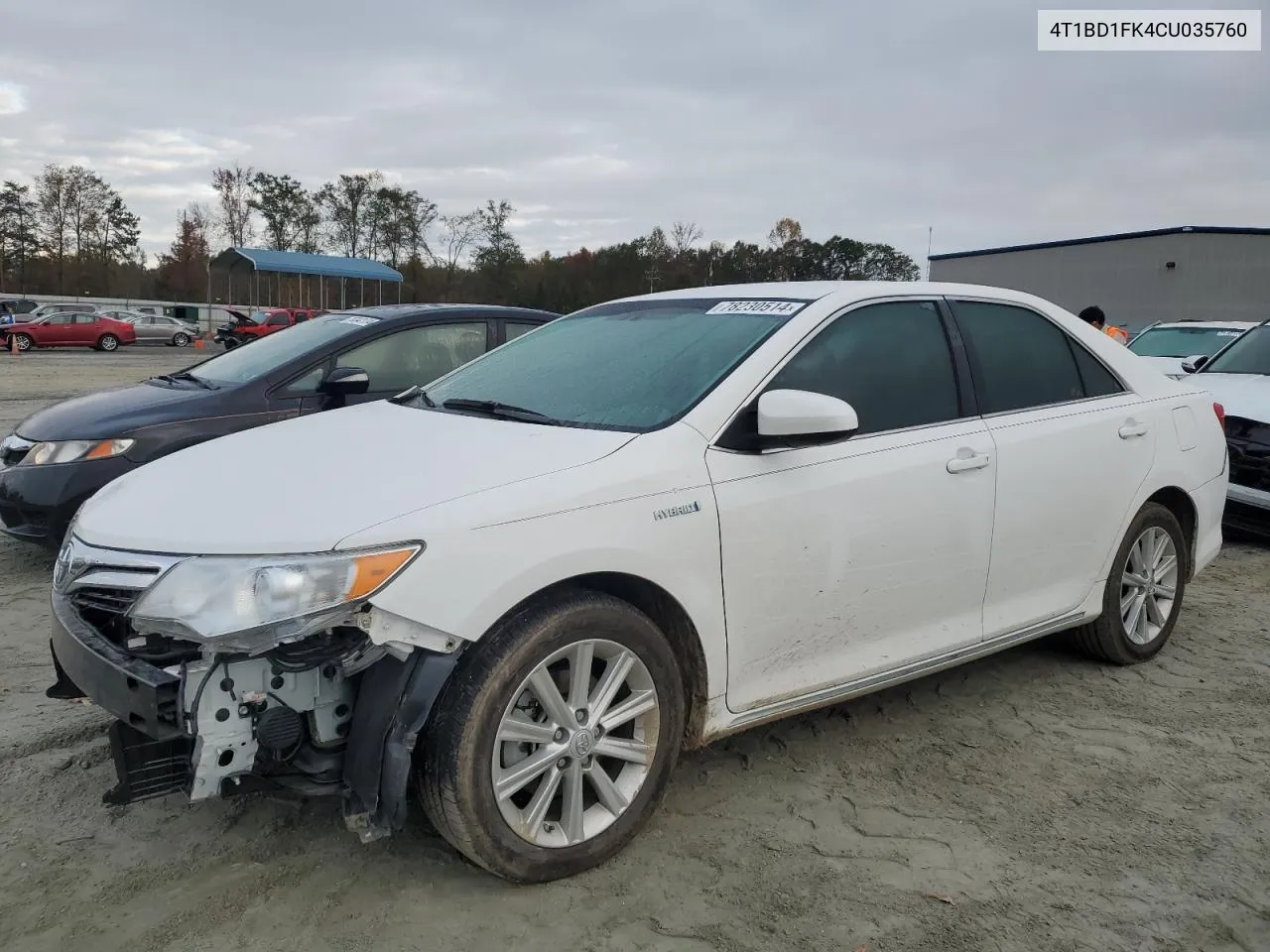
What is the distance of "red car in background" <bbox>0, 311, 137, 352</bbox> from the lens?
3334 cm

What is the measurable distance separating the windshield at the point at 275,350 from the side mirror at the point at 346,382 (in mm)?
431

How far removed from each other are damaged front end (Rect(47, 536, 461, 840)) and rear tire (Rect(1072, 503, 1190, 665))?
308 cm

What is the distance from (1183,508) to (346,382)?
424 centimetres

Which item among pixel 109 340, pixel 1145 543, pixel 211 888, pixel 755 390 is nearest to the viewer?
pixel 211 888

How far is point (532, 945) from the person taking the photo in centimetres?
240

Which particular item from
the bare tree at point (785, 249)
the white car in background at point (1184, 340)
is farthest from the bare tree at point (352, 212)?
the white car in background at point (1184, 340)

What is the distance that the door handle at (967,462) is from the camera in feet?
11.2

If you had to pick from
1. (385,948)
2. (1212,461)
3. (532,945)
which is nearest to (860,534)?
(532,945)

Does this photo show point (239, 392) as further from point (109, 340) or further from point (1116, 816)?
point (109, 340)

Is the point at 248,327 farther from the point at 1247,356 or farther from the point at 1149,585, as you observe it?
the point at 1149,585

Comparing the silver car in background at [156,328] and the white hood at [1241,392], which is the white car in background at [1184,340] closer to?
the white hood at [1241,392]

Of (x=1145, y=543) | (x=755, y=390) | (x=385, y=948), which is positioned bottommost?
(x=385, y=948)

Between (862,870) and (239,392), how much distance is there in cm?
439

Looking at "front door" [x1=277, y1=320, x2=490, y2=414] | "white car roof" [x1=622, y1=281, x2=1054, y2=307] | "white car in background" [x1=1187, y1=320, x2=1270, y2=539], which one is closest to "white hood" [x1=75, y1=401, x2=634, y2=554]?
"white car roof" [x1=622, y1=281, x2=1054, y2=307]
